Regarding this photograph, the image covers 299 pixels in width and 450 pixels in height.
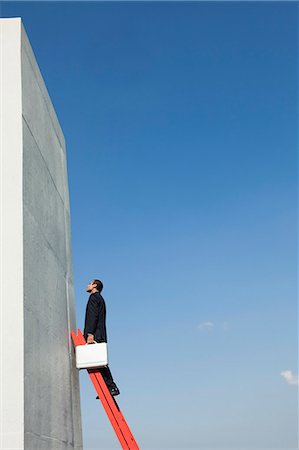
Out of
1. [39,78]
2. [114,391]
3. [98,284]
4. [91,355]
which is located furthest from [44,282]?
[39,78]

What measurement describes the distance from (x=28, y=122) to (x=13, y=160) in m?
0.52

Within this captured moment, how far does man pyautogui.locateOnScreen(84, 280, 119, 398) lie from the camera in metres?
5.89

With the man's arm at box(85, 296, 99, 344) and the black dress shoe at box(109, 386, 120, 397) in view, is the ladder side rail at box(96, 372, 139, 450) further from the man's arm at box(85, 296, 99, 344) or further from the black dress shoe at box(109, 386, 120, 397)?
the man's arm at box(85, 296, 99, 344)

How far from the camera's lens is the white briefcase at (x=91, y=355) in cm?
569

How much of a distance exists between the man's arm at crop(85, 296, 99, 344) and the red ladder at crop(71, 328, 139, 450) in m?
0.36

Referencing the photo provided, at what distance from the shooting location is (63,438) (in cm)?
519

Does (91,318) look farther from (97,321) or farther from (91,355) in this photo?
(91,355)

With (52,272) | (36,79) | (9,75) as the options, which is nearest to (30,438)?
(52,272)

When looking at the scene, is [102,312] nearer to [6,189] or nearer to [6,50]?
[6,189]

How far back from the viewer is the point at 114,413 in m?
5.57

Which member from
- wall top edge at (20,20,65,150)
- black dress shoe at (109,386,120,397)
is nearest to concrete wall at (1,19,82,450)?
wall top edge at (20,20,65,150)

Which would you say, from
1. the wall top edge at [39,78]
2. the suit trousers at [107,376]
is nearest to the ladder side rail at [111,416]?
the suit trousers at [107,376]

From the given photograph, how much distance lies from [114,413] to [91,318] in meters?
1.00

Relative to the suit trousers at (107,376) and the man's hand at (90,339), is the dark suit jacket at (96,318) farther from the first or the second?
the suit trousers at (107,376)
